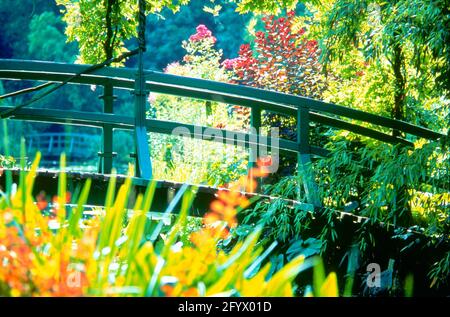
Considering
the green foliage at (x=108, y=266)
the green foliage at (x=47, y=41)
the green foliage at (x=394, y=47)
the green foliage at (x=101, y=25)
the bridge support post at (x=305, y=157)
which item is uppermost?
the green foliage at (x=47, y=41)

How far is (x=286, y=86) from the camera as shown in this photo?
8.46 metres

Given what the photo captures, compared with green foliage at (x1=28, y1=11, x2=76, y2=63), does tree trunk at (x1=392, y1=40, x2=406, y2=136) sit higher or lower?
lower

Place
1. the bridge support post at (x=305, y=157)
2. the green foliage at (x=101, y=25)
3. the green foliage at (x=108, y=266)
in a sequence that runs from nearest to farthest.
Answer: the green foliage at (x=108, y=266), the bridge support post at (x=305, y=157), the green foliage at (x=101, y=25)

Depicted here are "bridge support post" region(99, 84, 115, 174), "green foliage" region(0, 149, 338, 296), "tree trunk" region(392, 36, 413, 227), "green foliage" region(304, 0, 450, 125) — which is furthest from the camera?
"bridge support post" region(99, 84, 115, 174)

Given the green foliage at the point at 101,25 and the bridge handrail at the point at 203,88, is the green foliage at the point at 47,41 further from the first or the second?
the bridge handrail at the point at 203,88

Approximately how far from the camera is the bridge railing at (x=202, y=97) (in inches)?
187

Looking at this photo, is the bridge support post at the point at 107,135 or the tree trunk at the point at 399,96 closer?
the tree trunk at the point at 399,96

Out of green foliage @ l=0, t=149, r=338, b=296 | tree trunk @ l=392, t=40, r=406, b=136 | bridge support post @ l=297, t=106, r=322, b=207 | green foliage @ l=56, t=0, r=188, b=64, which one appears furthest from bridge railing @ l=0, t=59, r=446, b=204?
green foliage @ l=0, t=149, r=338, b=296

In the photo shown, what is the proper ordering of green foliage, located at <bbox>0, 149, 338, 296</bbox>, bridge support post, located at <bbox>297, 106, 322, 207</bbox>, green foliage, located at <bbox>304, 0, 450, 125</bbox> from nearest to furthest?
green foliage, located at <bbox>0, 149, 338, 296</bbox>
green foliage, located at <bbox>304, 0, 450, 125</bbox>
bridge support post, located at <bbox>297, 106, 322, 207</bbox>

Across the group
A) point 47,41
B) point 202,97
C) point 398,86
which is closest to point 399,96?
point 398,86

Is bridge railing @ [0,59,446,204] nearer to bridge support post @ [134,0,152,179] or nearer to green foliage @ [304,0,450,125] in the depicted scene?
bridge support post @ [134,0,152,179]

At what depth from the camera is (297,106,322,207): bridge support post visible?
466 centimetres

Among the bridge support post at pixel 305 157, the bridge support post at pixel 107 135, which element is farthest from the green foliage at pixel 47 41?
the bridge support post at pixel 305 157

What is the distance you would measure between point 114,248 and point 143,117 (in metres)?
3.27
